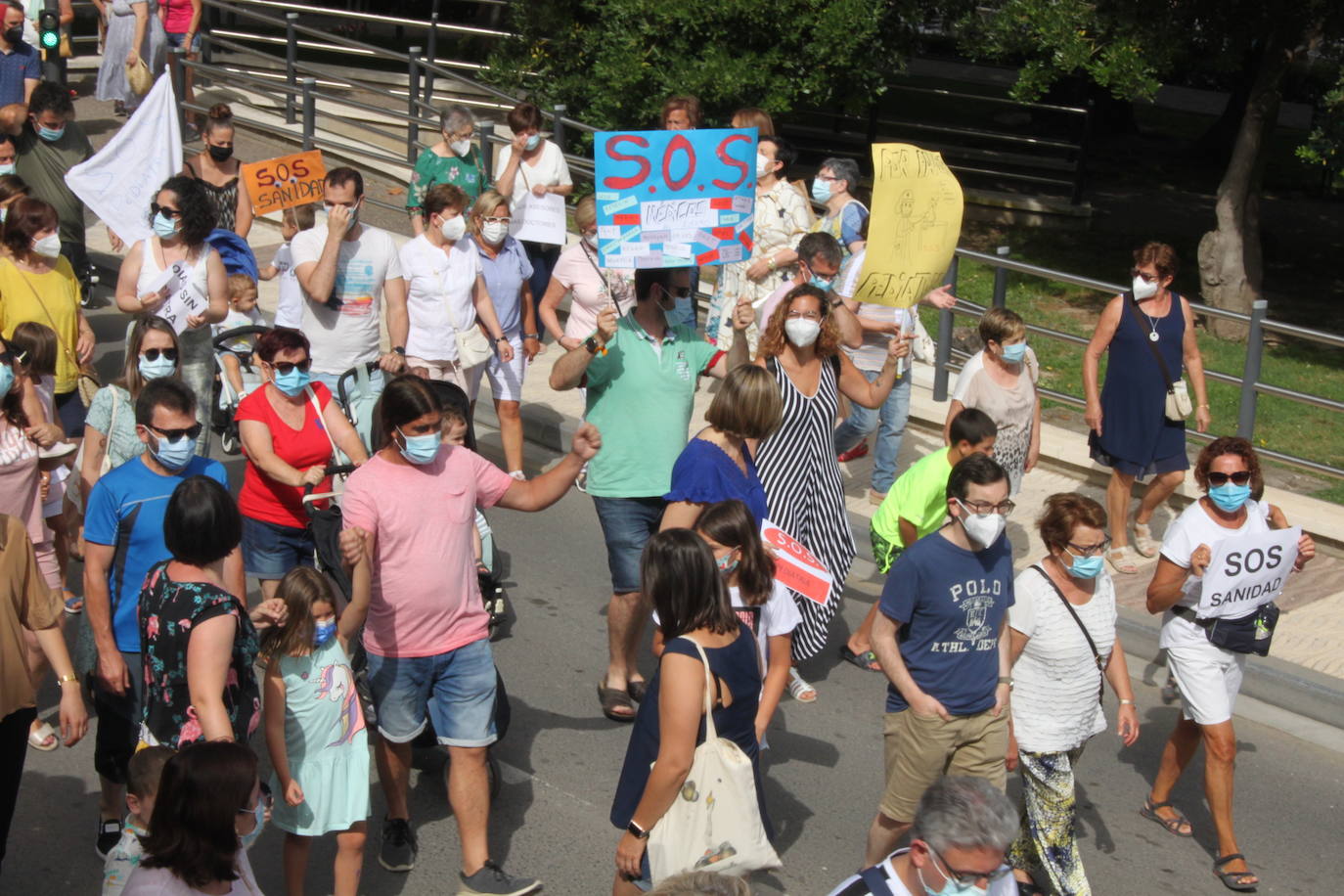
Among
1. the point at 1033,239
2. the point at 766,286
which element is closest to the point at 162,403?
the point at 766,286

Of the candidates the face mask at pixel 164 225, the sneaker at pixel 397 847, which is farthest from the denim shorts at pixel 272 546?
the face mask at pixel 164 225

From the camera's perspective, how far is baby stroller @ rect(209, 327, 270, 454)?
816 centimetres

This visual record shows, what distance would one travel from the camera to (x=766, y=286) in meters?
9.81

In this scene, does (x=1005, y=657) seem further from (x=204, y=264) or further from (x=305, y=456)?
(x=204, y=264)

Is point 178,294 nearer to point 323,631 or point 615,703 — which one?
point 615,703

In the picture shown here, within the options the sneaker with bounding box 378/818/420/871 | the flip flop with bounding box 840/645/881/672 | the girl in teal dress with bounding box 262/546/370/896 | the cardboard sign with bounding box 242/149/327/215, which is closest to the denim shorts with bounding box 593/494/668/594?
the flip flop with bounding box 840/645/881/672

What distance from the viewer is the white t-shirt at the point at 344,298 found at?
8.36 m

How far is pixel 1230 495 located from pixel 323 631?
11.0ft

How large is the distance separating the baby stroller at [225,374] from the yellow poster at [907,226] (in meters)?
3.05

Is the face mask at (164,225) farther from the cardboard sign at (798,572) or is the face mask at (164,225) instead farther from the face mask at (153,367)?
the cardboard sign at (798,572)

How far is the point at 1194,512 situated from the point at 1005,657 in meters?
1.19

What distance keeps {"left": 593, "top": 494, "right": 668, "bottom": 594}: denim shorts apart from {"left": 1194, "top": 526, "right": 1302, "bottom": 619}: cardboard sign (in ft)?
7.24

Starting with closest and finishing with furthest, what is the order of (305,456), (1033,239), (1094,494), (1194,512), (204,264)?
(1194,512)
(305,456)
(204,264)
(1094,494)
(1033,239)

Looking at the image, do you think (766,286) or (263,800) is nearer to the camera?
(263,800)
